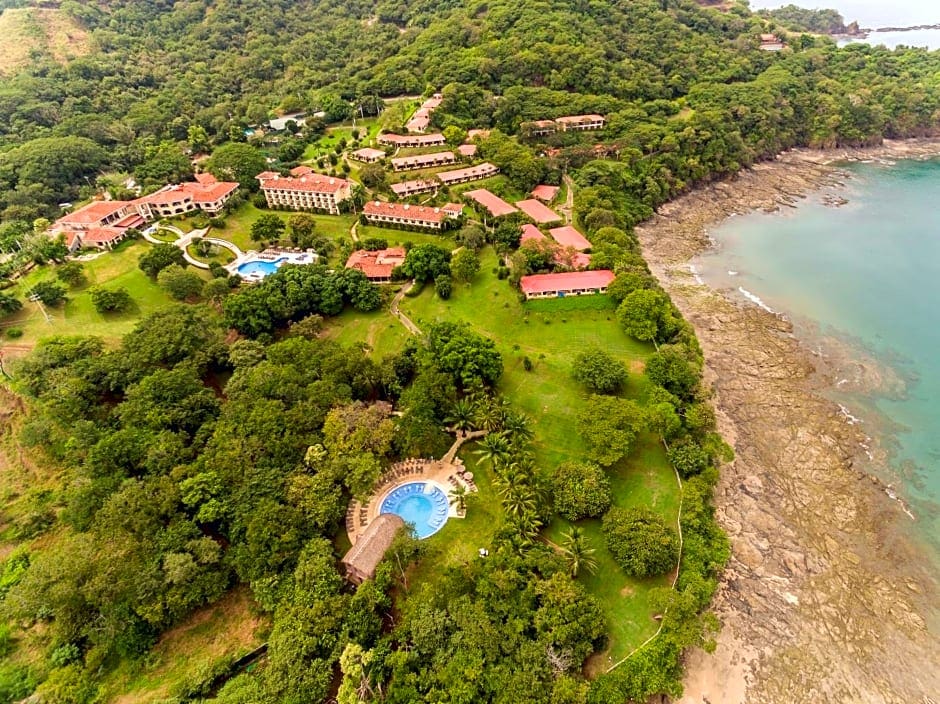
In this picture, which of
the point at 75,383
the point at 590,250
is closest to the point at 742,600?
the point at 590,250

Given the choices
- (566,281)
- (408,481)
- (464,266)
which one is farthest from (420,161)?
(408,481)

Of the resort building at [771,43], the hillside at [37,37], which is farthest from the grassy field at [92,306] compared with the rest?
the resort building at [771,43]

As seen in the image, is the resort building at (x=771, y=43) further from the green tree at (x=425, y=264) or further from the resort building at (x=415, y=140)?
the green tree at (x=425, y=264)

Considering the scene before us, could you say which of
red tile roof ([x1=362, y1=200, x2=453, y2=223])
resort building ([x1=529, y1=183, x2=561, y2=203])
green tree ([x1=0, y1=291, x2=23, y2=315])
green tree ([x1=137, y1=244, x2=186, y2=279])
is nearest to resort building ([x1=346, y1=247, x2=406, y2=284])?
red tile roof ([x1=362, y1=200, x2=453, y2=223])

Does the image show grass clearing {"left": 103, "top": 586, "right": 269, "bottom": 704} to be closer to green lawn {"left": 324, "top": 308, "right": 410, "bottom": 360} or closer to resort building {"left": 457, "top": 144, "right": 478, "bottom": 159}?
green lawn {"left": 324, "top": 308, "right": 410, "bottom": 360}

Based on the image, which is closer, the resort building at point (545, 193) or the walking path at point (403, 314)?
the walking path at point (403, 314)

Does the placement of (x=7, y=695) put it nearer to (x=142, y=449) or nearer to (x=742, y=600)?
(x=142, y=449)

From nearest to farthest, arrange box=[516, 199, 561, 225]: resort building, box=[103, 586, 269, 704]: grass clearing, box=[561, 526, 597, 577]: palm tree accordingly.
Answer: box=[103, 586, 269, 704]: grass clearing → box=[561, 526, 597, 577]: palm tree → box=[516, 199, 561, 225]: resort building
